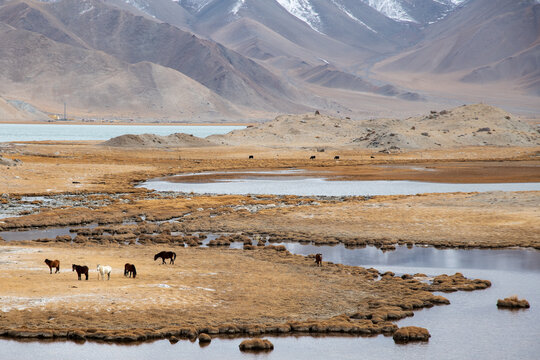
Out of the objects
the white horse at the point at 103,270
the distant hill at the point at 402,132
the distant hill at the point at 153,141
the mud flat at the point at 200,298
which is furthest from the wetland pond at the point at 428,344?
the distant hill at the point at 153,141

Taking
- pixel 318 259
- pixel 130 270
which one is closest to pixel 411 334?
pixel 318 259

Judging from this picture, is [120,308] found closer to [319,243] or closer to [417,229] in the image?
[319,243]

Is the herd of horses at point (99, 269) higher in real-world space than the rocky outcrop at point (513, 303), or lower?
higher

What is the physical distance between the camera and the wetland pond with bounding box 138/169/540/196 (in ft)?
185

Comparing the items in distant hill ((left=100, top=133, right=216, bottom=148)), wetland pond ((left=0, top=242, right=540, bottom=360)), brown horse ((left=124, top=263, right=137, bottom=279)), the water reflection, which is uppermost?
distant hill ((left=100, top=133, right=216, bottom=148))

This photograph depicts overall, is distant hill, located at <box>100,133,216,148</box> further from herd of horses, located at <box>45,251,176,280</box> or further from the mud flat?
herd of horses, located at <box>45,251,176,280</box>

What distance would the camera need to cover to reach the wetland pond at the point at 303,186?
56.5 meters

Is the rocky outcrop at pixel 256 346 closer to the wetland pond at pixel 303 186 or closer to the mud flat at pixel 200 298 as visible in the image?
the mud flat at pixel 200 298

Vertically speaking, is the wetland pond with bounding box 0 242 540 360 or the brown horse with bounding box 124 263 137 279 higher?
the brown horse with bounding box 124 263 137 279

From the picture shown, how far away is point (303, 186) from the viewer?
61.9 metres

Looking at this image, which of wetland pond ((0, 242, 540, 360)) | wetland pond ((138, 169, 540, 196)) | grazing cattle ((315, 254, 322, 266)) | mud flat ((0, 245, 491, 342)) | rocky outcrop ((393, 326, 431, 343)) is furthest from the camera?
wetland pond ((138, 169, 540, 196))

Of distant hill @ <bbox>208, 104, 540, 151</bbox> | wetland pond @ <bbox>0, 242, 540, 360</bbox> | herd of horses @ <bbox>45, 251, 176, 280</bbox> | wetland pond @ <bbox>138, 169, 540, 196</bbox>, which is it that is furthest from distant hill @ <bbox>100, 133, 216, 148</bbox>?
wetland pond @ <bbox>0, 242, 540, 360</bbox>

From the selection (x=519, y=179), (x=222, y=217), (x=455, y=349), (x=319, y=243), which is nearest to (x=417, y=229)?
(x=319, y=243)

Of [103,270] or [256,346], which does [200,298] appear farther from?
[256,346]
